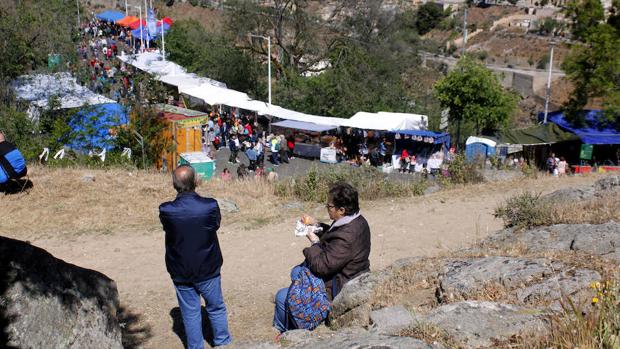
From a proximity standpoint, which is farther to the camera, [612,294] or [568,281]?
[568,281]

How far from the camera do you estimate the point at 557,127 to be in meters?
22.8

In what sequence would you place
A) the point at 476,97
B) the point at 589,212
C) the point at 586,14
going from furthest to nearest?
1. the point at 476,97
2. the point at 586,14
3. the point at 589,212

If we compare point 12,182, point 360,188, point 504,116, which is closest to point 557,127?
point 504,116

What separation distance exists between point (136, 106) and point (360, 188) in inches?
305

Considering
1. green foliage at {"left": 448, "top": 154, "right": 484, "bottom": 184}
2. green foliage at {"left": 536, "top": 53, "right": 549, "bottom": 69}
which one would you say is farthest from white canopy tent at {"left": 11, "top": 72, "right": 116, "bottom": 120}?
green foliage at {"left": 536, "top": 53, "right": 549, "bottom": 69}

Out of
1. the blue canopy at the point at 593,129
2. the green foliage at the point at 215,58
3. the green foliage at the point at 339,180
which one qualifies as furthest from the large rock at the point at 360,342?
the green foliage at the point at 215,58

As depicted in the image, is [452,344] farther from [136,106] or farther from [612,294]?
[136,106]

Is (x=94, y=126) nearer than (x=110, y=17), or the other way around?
(x=94, y=126)

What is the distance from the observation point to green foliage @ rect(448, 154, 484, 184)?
12805 millimetres

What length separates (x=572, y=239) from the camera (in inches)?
237

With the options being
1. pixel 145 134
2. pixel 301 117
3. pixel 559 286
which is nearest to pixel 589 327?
pixel 559 286

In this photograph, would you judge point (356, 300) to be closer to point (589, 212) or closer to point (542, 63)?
point (589, 212)

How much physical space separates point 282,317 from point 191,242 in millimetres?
998

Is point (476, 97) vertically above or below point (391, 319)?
above
